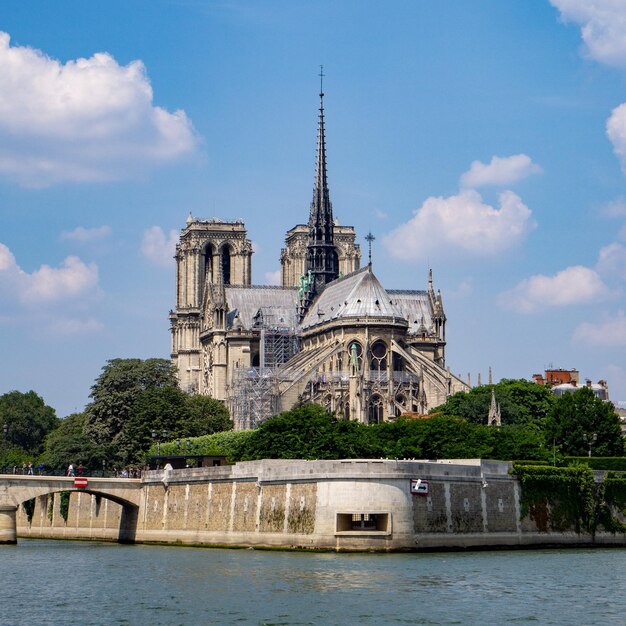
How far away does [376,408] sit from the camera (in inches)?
5541

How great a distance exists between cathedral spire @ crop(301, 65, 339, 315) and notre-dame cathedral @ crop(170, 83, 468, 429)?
95 mm

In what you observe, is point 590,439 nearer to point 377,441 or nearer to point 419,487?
point 377,441

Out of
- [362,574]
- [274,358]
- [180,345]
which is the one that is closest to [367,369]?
[274,358]

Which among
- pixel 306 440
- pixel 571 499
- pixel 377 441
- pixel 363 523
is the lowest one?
pixel 363 523

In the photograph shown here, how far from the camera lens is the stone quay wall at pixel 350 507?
7331 centimetres

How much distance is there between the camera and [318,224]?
16050 centimetres

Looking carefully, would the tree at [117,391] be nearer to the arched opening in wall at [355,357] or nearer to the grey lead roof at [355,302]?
the arched opening in wall at [355,357]

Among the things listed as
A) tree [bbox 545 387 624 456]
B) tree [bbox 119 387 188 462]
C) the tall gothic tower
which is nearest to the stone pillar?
tree [bbox 119 387 188 462]

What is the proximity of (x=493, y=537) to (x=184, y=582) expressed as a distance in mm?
19867

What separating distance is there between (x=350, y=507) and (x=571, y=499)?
1395 cm

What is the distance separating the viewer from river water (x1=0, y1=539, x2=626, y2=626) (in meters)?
53.9

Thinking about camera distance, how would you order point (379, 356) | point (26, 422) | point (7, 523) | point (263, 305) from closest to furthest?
1. point (7, 523)
2. point (379, 356)
3. point (263, 305)
4. point (26, 422)

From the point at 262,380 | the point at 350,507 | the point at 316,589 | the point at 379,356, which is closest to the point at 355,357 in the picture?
the point at 379,356

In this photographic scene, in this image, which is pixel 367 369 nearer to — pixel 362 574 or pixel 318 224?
pixel 318 224
